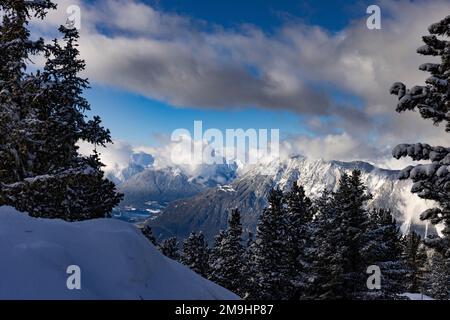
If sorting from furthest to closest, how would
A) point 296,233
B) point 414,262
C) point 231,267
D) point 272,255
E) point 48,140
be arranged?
point 414,262, point 231,267, point 296,233, point 272,255, point 48,140

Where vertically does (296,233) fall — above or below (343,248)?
above

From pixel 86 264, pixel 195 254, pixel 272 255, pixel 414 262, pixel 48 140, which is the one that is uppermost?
pixel 48 140

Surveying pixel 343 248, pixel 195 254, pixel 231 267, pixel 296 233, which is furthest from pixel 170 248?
pixel 343 248

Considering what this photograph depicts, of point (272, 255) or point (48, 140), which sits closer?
point (48, 140)

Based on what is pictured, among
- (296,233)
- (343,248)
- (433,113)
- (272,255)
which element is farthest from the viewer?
(296,233)

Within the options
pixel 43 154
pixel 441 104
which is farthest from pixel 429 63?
pixel 43 154

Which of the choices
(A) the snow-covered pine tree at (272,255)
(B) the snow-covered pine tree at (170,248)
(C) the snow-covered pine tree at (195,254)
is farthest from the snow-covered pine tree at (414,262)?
(A) the snow-covered pine tree at (272,255)

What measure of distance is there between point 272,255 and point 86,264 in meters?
30.1

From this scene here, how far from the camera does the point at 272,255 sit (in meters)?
36.2

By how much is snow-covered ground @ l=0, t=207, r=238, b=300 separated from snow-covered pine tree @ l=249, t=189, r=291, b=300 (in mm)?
26853

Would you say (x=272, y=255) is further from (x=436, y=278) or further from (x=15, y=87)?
(x=436, y=278)

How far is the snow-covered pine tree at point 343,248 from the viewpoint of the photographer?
26594mm
